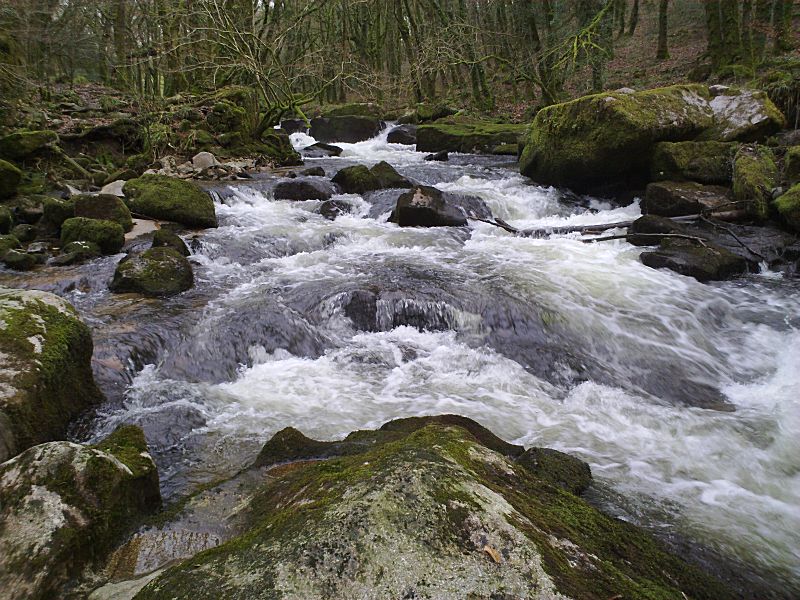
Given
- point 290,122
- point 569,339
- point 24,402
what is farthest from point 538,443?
point 290,122

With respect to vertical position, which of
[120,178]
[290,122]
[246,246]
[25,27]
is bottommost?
[246,246]

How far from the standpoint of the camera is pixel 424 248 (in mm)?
8344

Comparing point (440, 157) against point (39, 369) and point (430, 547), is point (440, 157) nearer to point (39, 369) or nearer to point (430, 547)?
point (39, 369)

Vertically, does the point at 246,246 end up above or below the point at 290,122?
below

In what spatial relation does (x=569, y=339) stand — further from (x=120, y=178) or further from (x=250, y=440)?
(x=120, y=178)

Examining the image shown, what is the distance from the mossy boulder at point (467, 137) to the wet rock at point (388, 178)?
20.5 ft

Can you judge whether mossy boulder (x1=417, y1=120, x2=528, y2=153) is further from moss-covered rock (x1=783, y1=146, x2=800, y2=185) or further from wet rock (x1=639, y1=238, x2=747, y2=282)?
wet rock (x1=639, y1=238, x2=747, y2=282)

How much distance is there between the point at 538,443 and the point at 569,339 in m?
2.01

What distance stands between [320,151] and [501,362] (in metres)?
15.3

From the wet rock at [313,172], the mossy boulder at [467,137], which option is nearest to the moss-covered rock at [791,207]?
the wet rock at [313,172]

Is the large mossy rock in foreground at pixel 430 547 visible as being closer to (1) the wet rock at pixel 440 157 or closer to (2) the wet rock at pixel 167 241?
(2) the wet rock at pixel 167 241

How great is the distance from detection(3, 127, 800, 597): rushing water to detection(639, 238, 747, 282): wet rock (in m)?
0.21

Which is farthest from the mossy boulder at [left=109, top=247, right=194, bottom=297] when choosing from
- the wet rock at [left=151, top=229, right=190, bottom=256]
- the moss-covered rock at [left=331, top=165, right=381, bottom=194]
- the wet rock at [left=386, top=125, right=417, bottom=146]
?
the wet rock at [left=386, top=125, right=417, bottom=146]

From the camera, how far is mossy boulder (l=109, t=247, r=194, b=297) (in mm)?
6238
